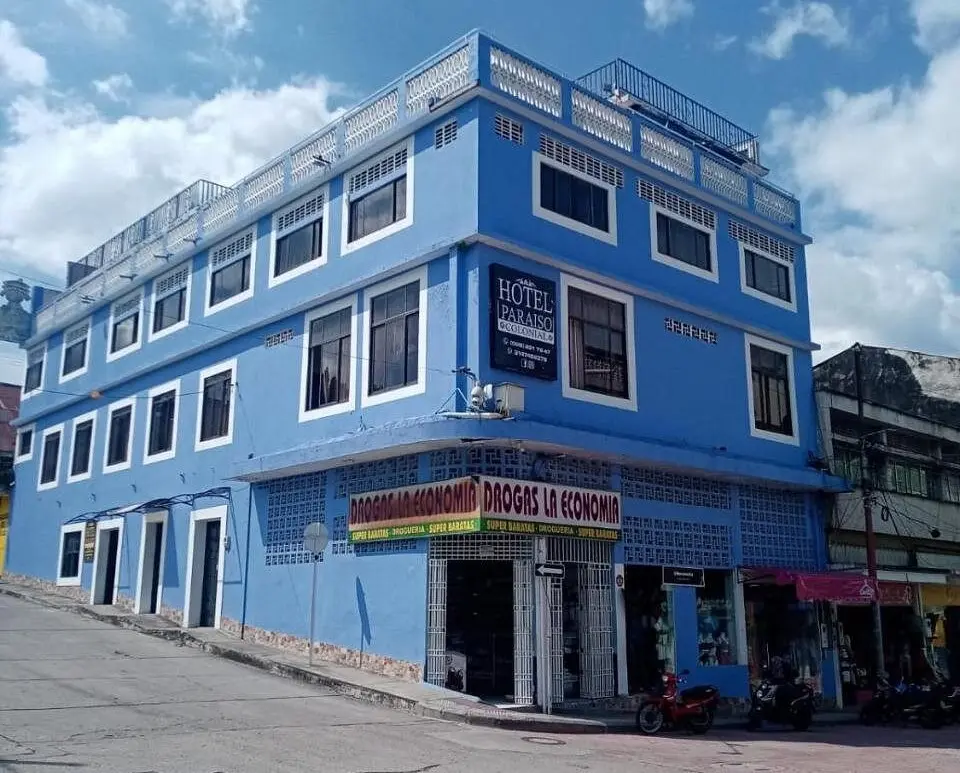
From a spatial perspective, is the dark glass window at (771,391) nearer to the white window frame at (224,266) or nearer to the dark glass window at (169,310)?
the white window frame at (224,266)

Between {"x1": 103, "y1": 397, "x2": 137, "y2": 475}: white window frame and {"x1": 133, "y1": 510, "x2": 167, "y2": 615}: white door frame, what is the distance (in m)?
2.12

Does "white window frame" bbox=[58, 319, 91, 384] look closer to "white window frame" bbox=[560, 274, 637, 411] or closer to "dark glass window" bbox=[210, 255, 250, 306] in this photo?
"dark glass window" bbox=[210, 255, 250, 306]

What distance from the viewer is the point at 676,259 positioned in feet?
64.7

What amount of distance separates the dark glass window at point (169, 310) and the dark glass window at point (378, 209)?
7116mm

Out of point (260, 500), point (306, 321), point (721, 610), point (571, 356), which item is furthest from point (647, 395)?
point (260, 500)

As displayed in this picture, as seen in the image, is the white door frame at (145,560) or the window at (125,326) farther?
the window at (125,326)

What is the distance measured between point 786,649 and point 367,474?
1047 centimetres

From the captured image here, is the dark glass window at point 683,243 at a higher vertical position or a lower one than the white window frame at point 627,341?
higher

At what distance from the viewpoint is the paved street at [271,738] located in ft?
31.6

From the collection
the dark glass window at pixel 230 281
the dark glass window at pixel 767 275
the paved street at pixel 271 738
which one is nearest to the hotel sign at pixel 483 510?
the paved street at pixel 271 738

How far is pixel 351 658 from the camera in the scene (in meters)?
16.6

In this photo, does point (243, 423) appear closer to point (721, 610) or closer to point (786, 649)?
point (721, 610)

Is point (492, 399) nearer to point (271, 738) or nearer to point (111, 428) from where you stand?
point (271, 738)

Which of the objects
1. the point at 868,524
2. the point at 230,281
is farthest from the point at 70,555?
the point at 868,524
